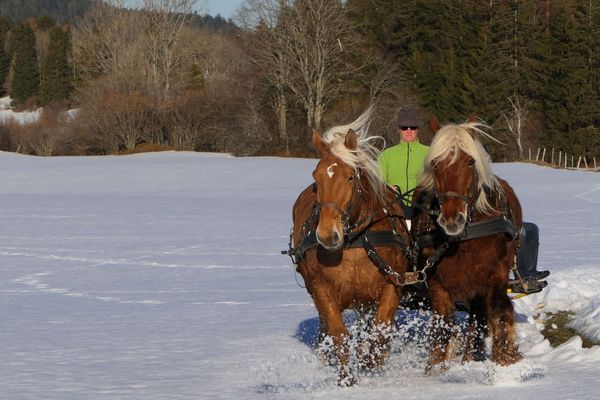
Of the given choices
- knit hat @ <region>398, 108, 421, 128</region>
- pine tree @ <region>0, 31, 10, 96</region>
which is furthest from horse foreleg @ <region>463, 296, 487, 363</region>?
pine tree @ <region>0, 31, 10, 96</region>

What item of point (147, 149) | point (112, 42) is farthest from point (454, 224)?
point (112, 42)

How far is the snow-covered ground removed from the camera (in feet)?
22.7

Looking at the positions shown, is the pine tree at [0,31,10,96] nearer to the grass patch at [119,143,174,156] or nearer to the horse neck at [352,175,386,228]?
the grass patch at [119,143,174,156]

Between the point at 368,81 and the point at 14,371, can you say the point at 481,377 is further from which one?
the point at 368,81

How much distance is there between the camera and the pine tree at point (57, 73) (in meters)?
87.5

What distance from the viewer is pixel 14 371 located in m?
7.61

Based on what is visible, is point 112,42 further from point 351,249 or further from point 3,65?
point 351,249

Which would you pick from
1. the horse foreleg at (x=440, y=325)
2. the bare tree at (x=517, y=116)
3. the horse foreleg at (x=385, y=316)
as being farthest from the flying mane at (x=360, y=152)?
the bare tree at (x=517, y=116)

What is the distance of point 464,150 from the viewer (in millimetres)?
6809

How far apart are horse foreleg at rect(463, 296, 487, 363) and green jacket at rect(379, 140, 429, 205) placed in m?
1.43

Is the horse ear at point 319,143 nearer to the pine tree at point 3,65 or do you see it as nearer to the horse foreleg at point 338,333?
the horse foreleg at point 338,333

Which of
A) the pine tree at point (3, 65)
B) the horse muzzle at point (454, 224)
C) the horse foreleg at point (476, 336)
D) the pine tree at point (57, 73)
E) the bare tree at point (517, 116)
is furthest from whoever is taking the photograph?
the pine tree at point (3, 65)

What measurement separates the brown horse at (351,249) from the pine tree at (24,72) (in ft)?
302

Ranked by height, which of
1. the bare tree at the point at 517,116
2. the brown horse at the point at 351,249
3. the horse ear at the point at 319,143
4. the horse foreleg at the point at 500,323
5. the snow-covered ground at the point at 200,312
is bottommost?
the snow-covered ground at the point at 200,312
